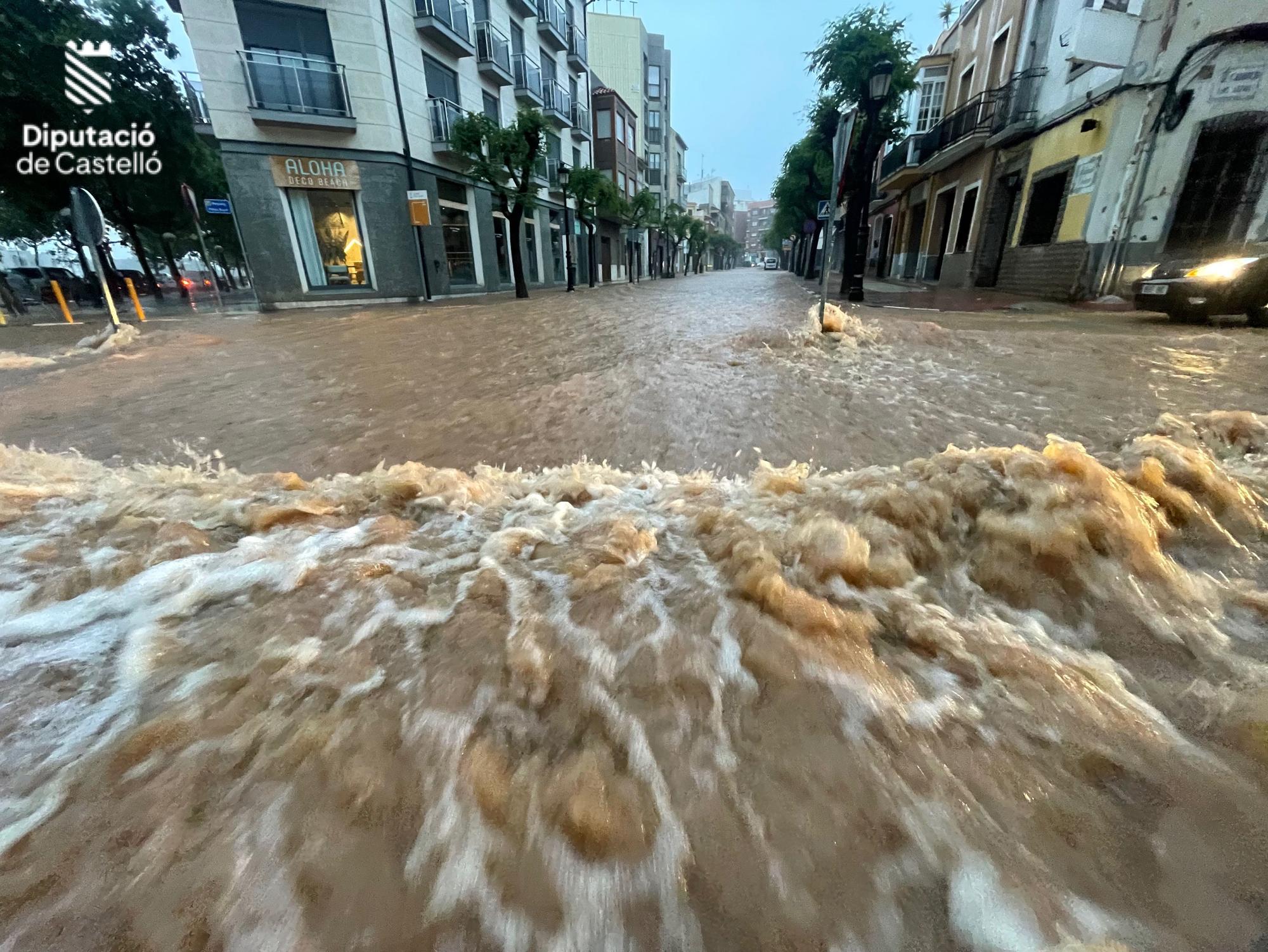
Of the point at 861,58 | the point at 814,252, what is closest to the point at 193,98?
the point at 861,58

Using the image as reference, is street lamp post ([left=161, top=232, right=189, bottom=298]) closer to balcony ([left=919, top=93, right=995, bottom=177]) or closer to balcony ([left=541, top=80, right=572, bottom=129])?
balcony ([left=541, top=80, right=572, bottom=129])

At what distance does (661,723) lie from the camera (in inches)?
54.1

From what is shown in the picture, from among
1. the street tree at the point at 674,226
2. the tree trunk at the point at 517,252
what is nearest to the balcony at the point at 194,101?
the tree trunk at the point at 517,252

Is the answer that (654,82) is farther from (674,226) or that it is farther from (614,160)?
(614,160)

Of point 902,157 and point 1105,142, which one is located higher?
point 902,157

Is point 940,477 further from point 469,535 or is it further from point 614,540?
point 469,535

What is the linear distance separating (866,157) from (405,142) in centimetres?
1148

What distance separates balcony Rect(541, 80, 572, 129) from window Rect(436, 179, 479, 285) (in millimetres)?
7069

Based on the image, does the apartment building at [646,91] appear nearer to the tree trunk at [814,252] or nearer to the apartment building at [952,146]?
the tree trunk at [814,252]

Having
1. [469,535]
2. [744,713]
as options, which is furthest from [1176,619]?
[469,535]

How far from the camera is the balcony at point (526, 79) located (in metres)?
20.0

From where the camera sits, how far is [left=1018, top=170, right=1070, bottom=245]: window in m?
11.4

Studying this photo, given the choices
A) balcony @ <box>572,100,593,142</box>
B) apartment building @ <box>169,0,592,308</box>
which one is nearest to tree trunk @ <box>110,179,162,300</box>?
apartment building @ <box>169,0,592,308</box>

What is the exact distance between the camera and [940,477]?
232cm
